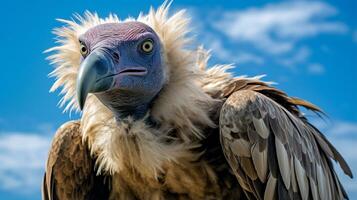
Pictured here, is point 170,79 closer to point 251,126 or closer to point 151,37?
point 151,37

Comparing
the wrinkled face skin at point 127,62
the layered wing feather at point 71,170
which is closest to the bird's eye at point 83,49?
the wrinkled face skin at point 127,62

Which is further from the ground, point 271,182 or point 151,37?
point 151,37

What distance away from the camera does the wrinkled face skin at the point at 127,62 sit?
6.09m

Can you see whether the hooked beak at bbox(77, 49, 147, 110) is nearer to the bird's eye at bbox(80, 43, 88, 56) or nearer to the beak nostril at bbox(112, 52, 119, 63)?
the beak nostril at bbox(112, 52, 119, 63)

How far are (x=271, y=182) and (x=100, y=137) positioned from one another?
70.1 inches

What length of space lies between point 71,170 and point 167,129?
1.32 metres

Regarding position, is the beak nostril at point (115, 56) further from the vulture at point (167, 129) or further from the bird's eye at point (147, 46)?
the bird's eye at point (147, 46)

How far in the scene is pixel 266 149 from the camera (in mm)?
6488

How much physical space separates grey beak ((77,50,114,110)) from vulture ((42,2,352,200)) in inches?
2.2

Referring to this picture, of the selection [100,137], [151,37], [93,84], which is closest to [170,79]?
Result: [151,37]

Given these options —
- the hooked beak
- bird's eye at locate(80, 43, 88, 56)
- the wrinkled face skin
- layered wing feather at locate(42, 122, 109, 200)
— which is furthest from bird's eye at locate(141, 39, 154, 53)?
layered wing feather at locate(42, 122, 109, 200)

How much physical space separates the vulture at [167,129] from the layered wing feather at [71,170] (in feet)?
0.04

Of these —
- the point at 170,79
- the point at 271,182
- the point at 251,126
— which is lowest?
the point at 271,182

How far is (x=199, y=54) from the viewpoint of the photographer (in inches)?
280
